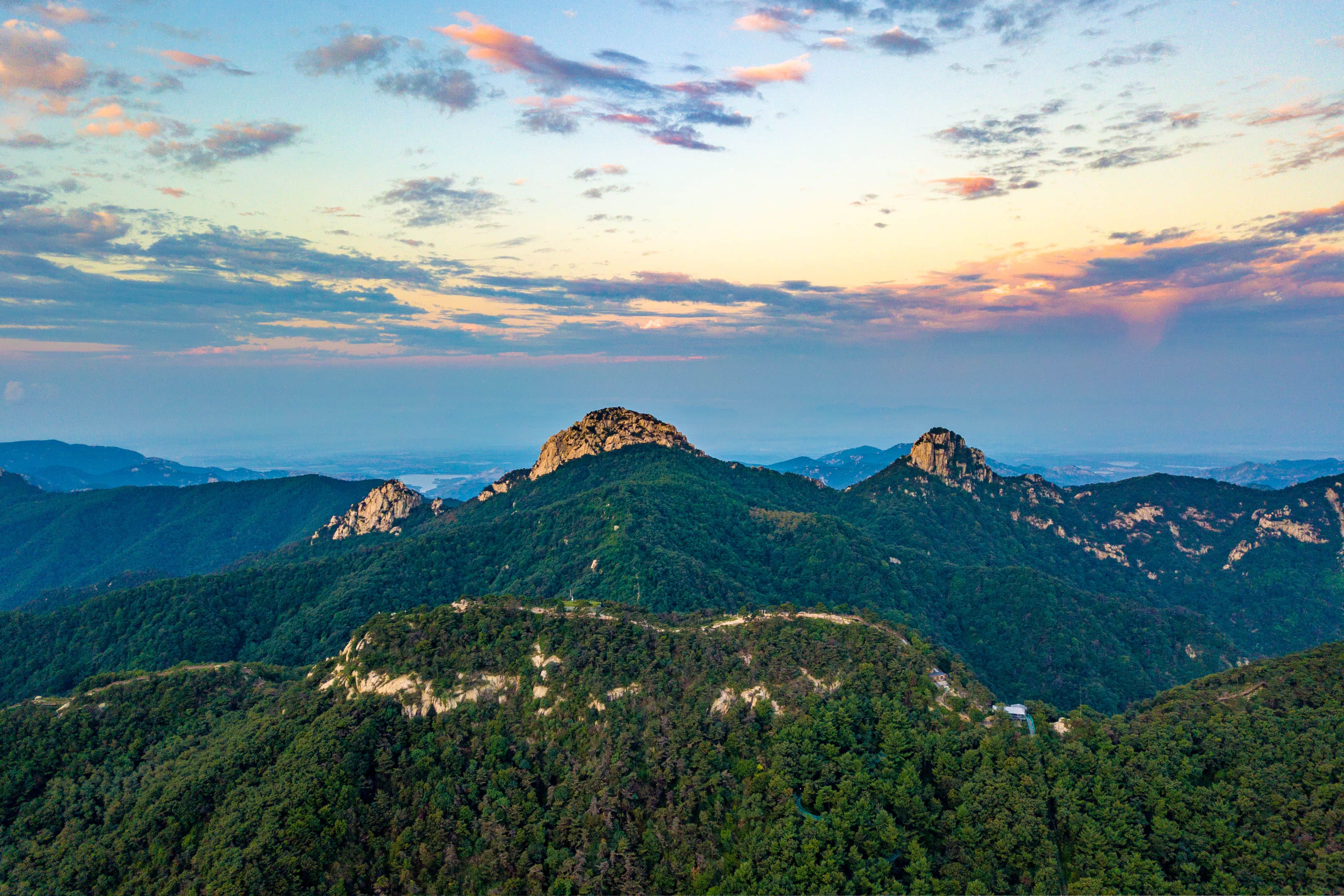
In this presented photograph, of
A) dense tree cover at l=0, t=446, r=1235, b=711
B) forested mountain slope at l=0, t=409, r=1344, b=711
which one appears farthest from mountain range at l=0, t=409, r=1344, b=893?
forested mountain slope at l=0, t=409, r=1344, b=711

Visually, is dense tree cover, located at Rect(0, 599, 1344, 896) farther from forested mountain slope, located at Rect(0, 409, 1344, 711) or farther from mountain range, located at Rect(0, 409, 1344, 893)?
forested mountain slope, located at Rect(0, 409, 1344, 711)

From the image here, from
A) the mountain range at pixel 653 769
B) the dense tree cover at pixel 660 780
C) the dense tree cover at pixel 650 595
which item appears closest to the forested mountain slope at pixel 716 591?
the dense tree cover at pixel 650 595

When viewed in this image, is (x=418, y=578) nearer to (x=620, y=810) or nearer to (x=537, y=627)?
(x=537, y=627)

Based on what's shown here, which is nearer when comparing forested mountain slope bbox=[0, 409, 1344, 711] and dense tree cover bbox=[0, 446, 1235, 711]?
dense tree cover bbox=[0, 446, 1235, 711]

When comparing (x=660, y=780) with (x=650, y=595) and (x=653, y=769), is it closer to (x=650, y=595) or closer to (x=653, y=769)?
(x=653, y=769)

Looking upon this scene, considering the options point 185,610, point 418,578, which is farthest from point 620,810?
point 185,610
